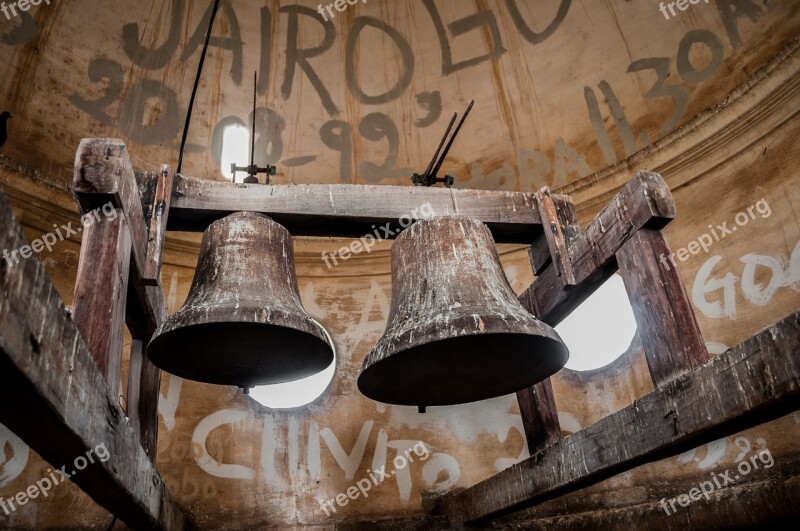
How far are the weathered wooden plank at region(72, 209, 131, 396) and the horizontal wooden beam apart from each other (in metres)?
1.84

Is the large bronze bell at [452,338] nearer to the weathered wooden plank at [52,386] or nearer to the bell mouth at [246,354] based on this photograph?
the bell mouth at [246,354]

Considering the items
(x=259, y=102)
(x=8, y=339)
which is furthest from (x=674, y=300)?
(x=259, y=102)

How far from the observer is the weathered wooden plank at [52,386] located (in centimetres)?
110

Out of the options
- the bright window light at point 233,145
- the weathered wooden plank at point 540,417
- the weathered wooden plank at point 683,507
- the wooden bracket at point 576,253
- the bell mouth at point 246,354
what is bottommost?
the weathered wooden plank at point 683,507

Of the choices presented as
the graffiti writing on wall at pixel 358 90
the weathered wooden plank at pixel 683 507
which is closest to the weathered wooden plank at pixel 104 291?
the weathered wooden plank at pixel 683 507

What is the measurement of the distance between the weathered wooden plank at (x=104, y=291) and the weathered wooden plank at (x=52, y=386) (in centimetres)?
23

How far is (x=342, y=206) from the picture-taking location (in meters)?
Result: 2.83

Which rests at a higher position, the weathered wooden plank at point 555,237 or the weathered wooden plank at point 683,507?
the weathered wooden plank at point 555,237

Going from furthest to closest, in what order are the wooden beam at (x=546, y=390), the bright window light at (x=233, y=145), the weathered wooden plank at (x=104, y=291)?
the bright window light at (x=233, y=145) < the wooden beam at (x=546, y=390) < the weathered wooden plank at (x=104, y=291)

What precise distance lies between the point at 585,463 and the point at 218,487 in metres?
3.21

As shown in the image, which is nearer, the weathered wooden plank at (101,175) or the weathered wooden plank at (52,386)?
the weathered wooden plank at (52,386)

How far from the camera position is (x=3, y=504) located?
419 cm

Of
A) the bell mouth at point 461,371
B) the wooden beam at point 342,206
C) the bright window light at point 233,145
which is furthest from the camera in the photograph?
the bright window light at point 233,145

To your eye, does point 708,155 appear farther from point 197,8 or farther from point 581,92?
point 197,8
